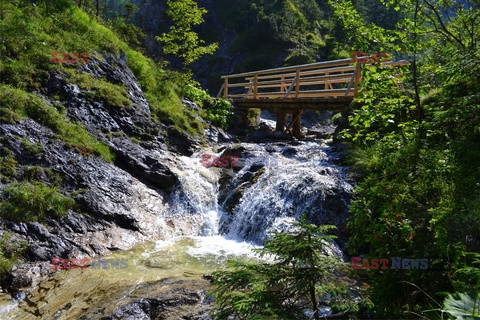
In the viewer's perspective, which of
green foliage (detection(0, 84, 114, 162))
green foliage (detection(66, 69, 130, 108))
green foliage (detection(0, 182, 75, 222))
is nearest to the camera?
green foliage (detection(0, 182, 75, 222))

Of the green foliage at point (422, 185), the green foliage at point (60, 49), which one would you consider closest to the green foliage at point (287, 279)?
the green foliage at point (422, 185)

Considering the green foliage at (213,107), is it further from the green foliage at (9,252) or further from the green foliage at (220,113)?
the green foliage at (9,252)

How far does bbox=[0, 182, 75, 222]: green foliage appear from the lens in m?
7.06

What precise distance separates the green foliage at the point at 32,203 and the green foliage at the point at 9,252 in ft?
1.87

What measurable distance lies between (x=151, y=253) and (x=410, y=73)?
638cm

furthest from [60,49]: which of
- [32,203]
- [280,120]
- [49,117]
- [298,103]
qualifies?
[280,120]

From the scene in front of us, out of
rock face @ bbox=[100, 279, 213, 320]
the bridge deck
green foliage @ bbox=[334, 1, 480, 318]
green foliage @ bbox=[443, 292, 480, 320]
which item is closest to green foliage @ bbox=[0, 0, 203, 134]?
the bridge deck

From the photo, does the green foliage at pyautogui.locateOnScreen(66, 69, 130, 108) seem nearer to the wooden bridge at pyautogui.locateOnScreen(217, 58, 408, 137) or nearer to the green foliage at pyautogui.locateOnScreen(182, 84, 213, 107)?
the green foliage at pyautogui.locateOnScreen(182, 84, 213, 107)

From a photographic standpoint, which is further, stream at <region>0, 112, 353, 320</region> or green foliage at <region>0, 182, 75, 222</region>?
green foliage at <region>0, 182, 75, 222</region>

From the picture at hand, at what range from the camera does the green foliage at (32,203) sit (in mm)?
7061

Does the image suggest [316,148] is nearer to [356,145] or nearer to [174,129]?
[356,145]

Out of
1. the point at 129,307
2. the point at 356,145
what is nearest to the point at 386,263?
the point at 129,307

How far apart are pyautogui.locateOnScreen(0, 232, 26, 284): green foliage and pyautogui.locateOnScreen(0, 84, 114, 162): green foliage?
3.38 metres

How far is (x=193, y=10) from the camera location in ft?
67.7
